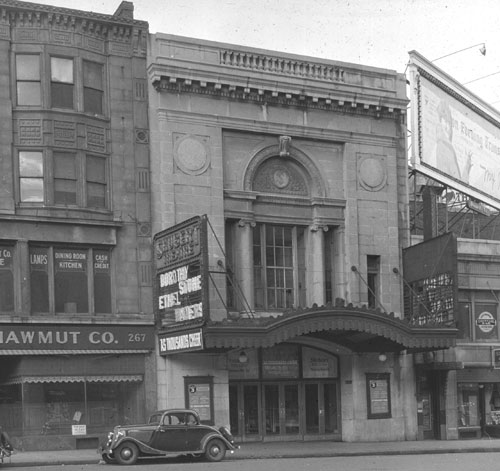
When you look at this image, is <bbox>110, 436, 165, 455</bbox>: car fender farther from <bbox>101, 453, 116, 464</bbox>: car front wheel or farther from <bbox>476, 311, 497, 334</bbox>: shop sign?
<bbox>476, 311, 497, 334</bbox>: shop sign

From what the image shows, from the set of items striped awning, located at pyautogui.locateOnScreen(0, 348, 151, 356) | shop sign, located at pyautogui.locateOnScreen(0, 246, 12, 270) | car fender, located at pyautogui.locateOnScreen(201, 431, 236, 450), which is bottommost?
car fender, located at pyautogui.locateOnScreen(201, 431, 236, 450)

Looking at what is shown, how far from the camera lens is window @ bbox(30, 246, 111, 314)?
33062 millimetres

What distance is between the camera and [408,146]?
137ft

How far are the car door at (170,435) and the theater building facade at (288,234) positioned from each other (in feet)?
14.1

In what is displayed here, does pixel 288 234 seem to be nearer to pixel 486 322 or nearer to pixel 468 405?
pixel 486 322

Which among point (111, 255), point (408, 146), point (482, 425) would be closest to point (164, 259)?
point (111, 255)

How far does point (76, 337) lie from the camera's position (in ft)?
109

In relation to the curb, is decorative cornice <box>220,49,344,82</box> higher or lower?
higher

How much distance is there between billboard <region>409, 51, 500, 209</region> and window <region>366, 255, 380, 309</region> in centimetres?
475

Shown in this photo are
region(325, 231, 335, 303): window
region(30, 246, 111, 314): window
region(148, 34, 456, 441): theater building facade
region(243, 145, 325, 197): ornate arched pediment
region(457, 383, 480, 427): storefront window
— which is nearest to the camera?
region(30, 246, 111, 314): window

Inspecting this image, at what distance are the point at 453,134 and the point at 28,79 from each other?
1929 centimetres

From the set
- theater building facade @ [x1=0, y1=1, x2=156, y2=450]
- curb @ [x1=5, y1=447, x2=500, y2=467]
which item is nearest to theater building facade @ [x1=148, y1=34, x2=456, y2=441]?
theater building facade @ [x1=0, y1=1, x2=156, y2=450]

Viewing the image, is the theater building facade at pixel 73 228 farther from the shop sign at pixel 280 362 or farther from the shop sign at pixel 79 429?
the shop sign at pixel 280 362

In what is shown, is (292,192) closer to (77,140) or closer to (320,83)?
(320,83)
